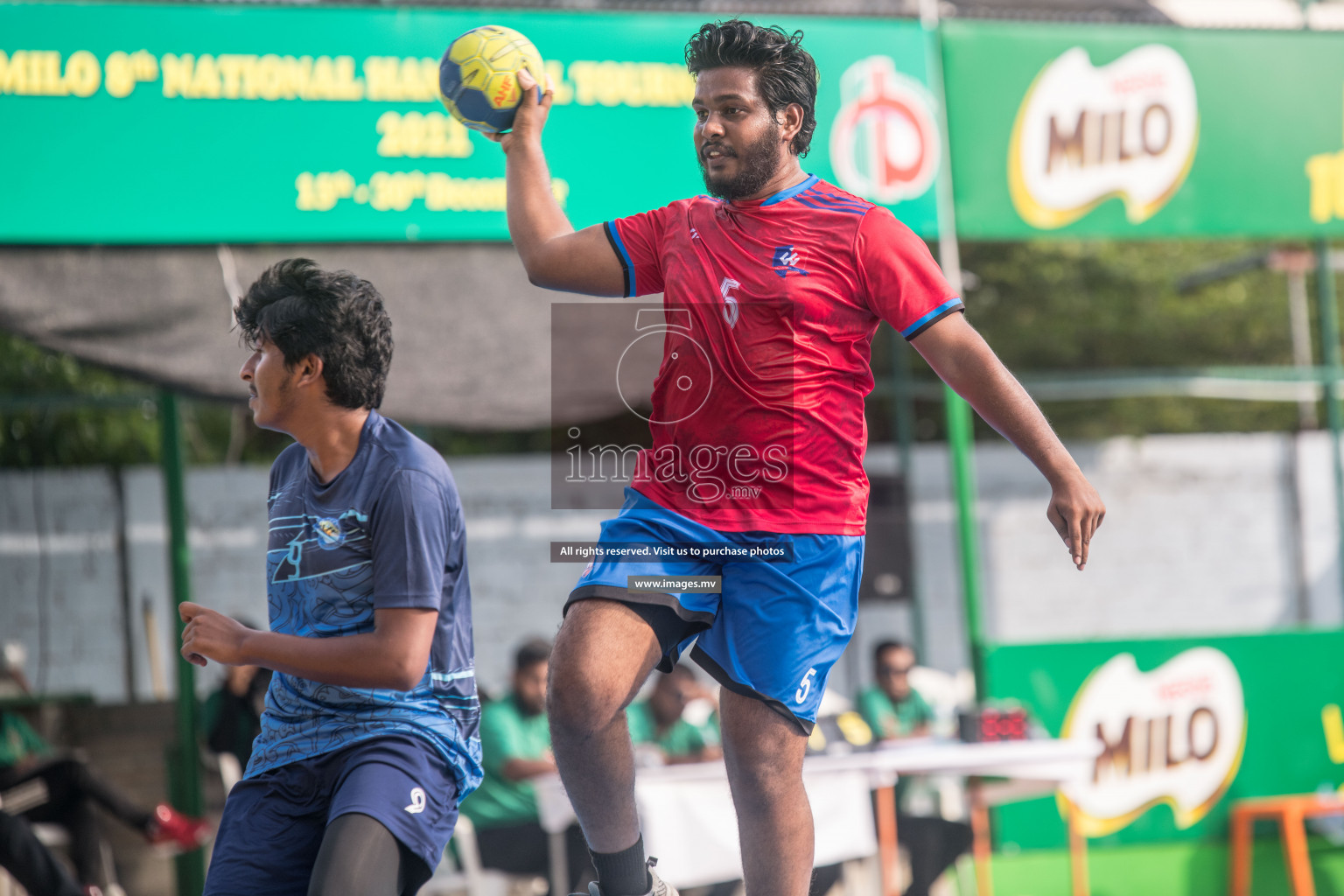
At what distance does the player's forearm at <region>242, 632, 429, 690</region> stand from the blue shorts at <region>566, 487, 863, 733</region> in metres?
0.39

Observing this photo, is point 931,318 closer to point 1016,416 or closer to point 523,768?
point 1016,416

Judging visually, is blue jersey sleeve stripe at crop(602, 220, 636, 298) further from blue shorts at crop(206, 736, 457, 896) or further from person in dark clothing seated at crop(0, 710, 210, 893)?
person in dark clothing seated at crop(0, 710, 210, 893)

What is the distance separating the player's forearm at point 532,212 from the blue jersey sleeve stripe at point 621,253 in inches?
3.5

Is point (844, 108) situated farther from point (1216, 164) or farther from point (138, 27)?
point (138, 27)

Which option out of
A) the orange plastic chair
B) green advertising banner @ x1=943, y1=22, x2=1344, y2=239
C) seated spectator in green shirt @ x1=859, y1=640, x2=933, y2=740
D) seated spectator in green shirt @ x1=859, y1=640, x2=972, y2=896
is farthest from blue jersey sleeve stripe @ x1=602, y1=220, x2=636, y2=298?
the orange plastic chair

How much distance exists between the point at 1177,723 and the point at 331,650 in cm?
500

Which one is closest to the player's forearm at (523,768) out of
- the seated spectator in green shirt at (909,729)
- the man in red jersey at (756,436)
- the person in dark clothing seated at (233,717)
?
the person in dark clothing seated at (233,717)

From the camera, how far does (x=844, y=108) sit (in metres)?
6.14

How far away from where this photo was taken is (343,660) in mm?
2502

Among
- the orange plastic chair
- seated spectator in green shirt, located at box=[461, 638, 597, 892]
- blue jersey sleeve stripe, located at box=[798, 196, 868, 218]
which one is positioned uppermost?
blue jersey sleeve stripe, located at box=[798, 196, 868, 218]

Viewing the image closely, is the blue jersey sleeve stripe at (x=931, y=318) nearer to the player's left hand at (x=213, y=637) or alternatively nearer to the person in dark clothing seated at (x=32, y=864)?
the player's left hand at (x=213, y=637)

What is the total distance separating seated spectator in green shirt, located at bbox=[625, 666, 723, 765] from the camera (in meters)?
6.64

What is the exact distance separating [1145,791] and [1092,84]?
3407 mm

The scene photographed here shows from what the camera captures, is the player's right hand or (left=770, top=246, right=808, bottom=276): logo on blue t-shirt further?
the player's right hand
